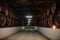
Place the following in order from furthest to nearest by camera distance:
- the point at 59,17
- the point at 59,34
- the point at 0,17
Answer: the point at 0,17 → the point at 59,17 → the point at 59,34

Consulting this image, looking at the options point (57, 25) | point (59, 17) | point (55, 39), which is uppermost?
point (59, 17)

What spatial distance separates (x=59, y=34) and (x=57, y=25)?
4.99 ft

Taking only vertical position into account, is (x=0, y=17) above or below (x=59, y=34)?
above

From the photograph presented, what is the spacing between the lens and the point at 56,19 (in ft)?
32.7

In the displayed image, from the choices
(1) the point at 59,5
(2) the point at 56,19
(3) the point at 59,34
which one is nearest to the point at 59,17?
(2) the point at 56,19

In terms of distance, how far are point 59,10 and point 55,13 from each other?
0.47m

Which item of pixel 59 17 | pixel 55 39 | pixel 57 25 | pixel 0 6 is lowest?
pixel 55 39

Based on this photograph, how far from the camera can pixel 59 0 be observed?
9141 mm

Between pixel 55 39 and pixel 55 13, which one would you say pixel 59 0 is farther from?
pixel 55 39

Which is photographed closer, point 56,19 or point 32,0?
point 56,19

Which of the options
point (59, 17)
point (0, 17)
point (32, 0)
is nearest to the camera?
point (59, 17)

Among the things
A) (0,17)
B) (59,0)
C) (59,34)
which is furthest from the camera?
(0,17)

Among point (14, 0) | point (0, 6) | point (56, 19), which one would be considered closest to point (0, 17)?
point (0, 6)

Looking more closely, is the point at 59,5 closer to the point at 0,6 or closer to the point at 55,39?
the point at 55,39
